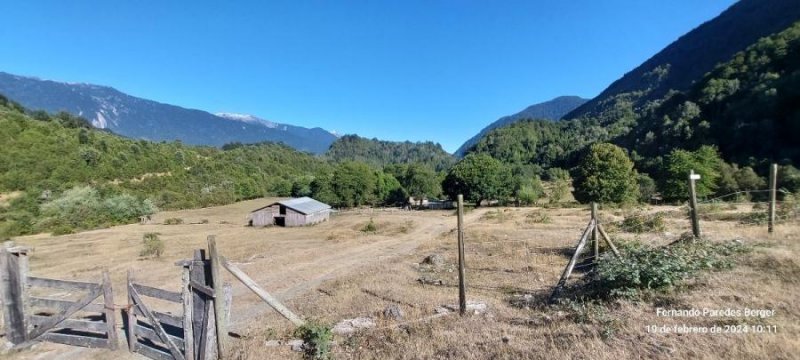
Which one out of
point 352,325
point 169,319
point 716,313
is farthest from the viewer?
point 352,325

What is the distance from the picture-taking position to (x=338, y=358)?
7.55 m

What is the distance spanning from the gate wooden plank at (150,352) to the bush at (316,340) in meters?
3.04

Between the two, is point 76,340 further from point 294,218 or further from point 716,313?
point 294,218

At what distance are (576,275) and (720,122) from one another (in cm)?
10122

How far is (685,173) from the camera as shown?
184 ft

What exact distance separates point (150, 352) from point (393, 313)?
5831 mm

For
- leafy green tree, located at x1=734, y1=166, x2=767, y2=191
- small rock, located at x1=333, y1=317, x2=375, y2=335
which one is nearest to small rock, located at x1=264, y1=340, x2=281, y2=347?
small rock, located at x1=333, y1=317, x2=375, y2=335

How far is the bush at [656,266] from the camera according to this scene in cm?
820

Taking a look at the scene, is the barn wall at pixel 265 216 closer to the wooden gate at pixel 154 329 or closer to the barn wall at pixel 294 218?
the barn wall at pixel 294 218

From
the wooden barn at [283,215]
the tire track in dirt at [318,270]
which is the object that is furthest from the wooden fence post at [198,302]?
the wooden barn at [283,215]

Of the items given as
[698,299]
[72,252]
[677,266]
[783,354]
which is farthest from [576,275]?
[72,252]

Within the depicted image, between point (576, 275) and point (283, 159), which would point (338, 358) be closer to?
point (576, 275)

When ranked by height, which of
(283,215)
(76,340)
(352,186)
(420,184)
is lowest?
(283,215)

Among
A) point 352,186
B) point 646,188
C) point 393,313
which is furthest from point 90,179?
point 646,188
